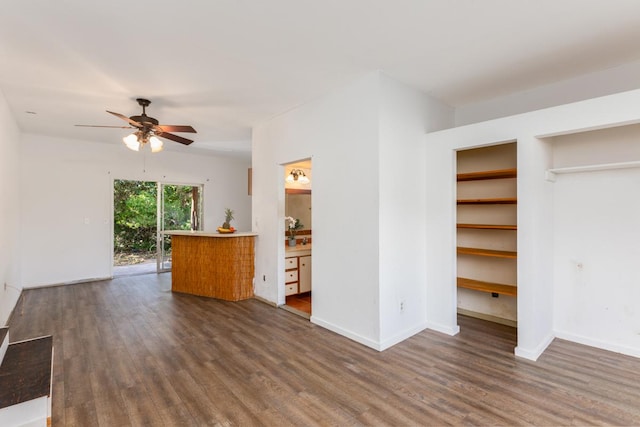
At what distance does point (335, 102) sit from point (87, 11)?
88.0 inches

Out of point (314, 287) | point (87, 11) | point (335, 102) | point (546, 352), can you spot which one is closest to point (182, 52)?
point (87, 11)

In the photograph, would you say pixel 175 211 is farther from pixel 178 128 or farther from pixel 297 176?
pixel 178 128

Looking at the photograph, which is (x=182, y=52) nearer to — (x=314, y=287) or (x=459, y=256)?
(x=314, y=287)

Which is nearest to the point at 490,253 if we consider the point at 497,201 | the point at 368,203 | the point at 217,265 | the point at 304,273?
the point at 497,201

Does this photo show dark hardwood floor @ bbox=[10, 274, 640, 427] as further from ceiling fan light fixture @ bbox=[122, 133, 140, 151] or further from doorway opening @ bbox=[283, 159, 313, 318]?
ceiling fan light fixture @ bbox=[122, 133, 140, 151]

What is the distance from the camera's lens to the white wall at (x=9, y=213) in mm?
3668

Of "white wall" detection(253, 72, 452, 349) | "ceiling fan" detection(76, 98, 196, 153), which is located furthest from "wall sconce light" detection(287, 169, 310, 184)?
"ceiling fan" detection(76, 98, 196, 153)

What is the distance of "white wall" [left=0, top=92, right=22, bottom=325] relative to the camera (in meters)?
3.67

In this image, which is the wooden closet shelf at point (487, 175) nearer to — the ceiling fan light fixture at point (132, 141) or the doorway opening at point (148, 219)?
the ceiling fan light fixture at point (132, 141)

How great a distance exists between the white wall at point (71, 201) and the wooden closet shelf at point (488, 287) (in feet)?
20.3

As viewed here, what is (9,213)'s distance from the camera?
4.21 m

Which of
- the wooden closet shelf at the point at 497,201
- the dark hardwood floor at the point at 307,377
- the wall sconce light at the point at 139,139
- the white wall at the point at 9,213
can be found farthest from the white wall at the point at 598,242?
the white wall at the point at 9,213

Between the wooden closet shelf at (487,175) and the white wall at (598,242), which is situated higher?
the wooden closet shelf at (487,175)

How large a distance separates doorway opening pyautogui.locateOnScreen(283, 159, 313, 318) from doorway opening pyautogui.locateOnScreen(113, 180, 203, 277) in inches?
112
